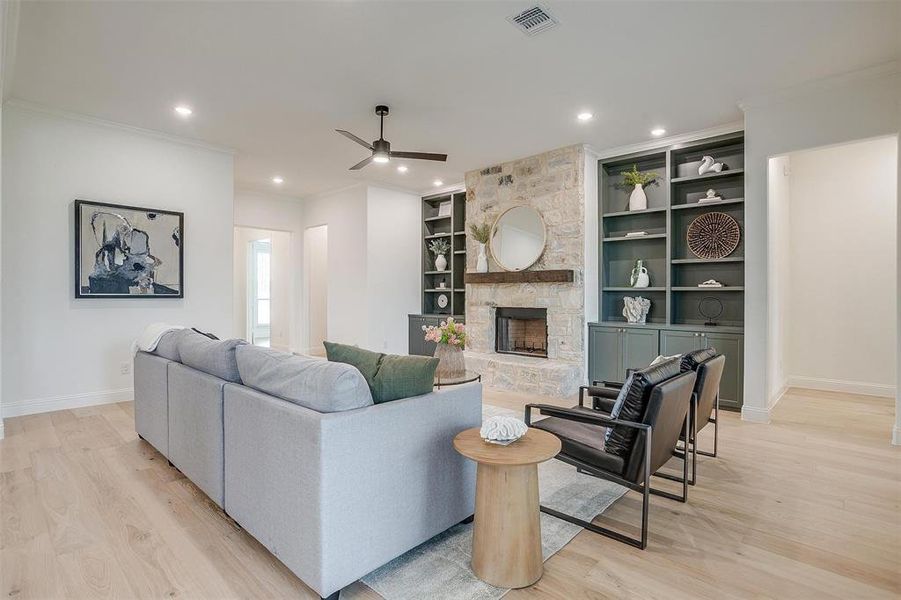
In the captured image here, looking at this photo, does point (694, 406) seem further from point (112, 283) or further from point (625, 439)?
point (112, 283)

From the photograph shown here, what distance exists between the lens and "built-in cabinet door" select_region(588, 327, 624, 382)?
17.4 ft

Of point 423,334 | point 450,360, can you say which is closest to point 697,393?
point 450,360

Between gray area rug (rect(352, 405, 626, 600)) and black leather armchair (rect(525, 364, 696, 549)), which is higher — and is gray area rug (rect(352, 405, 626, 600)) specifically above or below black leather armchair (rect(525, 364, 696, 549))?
below

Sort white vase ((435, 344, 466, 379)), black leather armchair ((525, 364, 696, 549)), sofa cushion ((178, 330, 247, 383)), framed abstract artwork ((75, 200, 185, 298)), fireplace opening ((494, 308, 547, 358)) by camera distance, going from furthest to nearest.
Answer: fireplace opening ((494, 308, 547, 358)) < framed abstract artwork ((75, 200, 185, 298)) < white vase ((435, 344, 466, 379)) < sofa cushion ((178, 330, 247, 383)) < black leather armchair ((525, 364, 696, 549))

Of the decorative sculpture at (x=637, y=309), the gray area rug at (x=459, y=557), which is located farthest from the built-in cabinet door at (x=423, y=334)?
the gray area rug at (x=459, y=557)

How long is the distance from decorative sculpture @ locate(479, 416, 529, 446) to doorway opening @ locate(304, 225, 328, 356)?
23.0 feet

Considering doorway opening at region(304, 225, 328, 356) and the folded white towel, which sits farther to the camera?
doorway opening at region(304, 225, 328, 356)

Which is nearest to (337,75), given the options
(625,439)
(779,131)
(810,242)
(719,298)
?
(625,439)

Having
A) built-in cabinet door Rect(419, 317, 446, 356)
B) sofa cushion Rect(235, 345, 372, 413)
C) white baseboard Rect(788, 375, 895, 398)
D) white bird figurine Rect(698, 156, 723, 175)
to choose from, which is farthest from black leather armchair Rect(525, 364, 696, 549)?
built-in cabinet door Rect(419, 317, 446, 356)

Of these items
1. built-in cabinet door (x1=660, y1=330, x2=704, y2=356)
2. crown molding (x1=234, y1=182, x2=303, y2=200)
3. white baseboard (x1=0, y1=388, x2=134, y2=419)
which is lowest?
white baseboard (x1=0, y1=388, x2=134, y2=419)

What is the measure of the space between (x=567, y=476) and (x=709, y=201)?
3.51 metres

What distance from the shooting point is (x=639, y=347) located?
516 cm

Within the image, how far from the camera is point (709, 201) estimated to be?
4.84 meters

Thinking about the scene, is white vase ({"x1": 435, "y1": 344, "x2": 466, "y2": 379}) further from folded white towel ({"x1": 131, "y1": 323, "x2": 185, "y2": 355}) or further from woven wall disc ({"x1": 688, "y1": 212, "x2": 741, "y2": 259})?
woven wall disc ({"x1": 688, "y1": 212, "x2": 741, "y2": 259})
